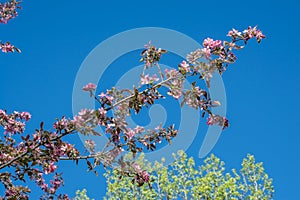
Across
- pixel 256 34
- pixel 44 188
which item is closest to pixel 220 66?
pixel 256 34

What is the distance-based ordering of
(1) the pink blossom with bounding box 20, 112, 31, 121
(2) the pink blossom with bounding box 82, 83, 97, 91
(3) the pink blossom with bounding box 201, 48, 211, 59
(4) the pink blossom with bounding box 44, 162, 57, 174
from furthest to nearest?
1. (1) the pink blossom with bounding box 20, 112, 31, 121
2. (4) the pink blossom with bounding box 44, 162, 57, 174
3. (3) the pink blossom with bounding box 201, 48, 211, 59
4. (2) the pink blossom with bounding box 82, 83, 97, 91

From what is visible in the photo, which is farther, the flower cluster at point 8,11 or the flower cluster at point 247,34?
the flower cluster at point 8,11

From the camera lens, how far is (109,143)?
4215 millimetres

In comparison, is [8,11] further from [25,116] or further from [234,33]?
[234,33]

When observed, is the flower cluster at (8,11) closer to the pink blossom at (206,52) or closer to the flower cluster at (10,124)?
the flower cluster at (10,124)

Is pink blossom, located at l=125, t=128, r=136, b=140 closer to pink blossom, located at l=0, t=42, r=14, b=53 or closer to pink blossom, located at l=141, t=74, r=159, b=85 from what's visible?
pink blossom, located at l=141, t=74, r=159, b=85

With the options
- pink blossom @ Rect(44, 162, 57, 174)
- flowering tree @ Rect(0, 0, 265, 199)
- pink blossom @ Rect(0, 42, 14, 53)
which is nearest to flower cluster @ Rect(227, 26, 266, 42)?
flowering tree @ Rect(0, 0, 265, 199)

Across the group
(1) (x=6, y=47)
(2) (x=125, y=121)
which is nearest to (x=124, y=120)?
(2) (x=125, y=121)

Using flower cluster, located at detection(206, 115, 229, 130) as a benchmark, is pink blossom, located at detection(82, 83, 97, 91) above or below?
above

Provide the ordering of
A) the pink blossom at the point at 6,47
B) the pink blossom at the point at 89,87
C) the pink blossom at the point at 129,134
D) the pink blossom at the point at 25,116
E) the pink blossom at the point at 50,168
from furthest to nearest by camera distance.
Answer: the pink blossom at the point at 6,47, the pink blossom at the point at 25,116, the pink blossom at the point at 50,168, the pink blossom at the point at 129,134, the pink blossom at the point at 89,87

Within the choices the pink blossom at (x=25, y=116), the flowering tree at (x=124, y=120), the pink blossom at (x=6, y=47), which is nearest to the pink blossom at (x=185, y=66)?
the flowering tree at (x=124, y=120)

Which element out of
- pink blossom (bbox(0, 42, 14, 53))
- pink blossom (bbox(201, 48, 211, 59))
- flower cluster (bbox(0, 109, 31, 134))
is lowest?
pink blossom (bbox(201, 48, 211, 59))

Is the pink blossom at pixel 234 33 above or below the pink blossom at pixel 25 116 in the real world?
below

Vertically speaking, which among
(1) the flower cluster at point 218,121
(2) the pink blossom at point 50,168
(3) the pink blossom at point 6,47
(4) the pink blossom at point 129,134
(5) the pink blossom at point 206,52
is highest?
(3) the pink blossom at point 6,47
